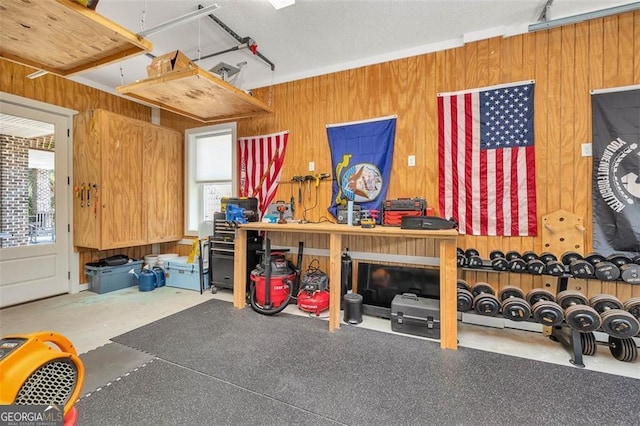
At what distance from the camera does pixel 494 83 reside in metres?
3.27

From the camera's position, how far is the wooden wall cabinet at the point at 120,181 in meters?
4.17

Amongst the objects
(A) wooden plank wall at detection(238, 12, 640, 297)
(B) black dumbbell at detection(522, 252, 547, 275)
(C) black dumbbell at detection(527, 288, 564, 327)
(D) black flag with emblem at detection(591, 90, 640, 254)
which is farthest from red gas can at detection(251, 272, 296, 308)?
(D) black flag with emblem at detection(591, 90, 640, 254)

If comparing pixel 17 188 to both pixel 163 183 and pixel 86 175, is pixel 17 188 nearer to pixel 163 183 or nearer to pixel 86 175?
pixel 86 175

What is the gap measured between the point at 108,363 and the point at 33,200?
3.15m

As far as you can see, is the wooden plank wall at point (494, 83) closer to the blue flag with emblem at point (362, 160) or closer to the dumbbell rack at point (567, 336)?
the blue flag with emblem at point (362, 160)

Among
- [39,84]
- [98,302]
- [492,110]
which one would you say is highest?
[39,84]

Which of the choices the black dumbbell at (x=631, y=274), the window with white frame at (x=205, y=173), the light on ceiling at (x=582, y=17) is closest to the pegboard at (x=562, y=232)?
the black dumbbell at (x=631, y=274)

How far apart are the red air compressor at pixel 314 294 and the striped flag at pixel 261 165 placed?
1507 millimetres

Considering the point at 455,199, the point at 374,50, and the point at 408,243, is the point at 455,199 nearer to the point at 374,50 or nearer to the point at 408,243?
the point at 408,243

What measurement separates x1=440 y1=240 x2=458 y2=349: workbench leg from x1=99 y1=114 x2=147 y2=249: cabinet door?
4731 mm

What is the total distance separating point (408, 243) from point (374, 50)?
262 cm

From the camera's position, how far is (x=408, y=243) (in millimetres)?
3611

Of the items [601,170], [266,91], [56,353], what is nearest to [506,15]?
[601,170]

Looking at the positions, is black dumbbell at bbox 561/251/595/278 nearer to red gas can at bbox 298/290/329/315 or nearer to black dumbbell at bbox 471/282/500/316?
black dumbbell at bbox 471/282/500/316
